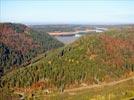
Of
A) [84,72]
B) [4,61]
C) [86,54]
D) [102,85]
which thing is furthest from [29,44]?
[102,85]

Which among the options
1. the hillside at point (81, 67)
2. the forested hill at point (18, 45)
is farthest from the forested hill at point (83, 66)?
the forested hill at point (18, 45)

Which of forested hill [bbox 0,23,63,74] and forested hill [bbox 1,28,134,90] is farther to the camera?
forested hill [bbox 0,23,63,74]

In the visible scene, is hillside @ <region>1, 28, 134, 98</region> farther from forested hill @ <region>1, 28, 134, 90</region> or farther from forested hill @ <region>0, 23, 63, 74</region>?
forested hill @ <region>0, 23, 63, 74</region>

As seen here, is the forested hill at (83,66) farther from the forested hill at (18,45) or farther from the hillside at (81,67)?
the forested hill at (18,45)

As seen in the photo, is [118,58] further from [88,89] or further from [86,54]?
[88,89]

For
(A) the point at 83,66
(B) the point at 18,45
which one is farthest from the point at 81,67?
(B) the point at 18,45

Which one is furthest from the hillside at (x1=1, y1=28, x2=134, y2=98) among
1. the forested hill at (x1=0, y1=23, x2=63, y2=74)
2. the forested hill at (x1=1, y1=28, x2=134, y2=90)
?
the forested hill at (x1=0, y1=23, x2=63, y2=74)
